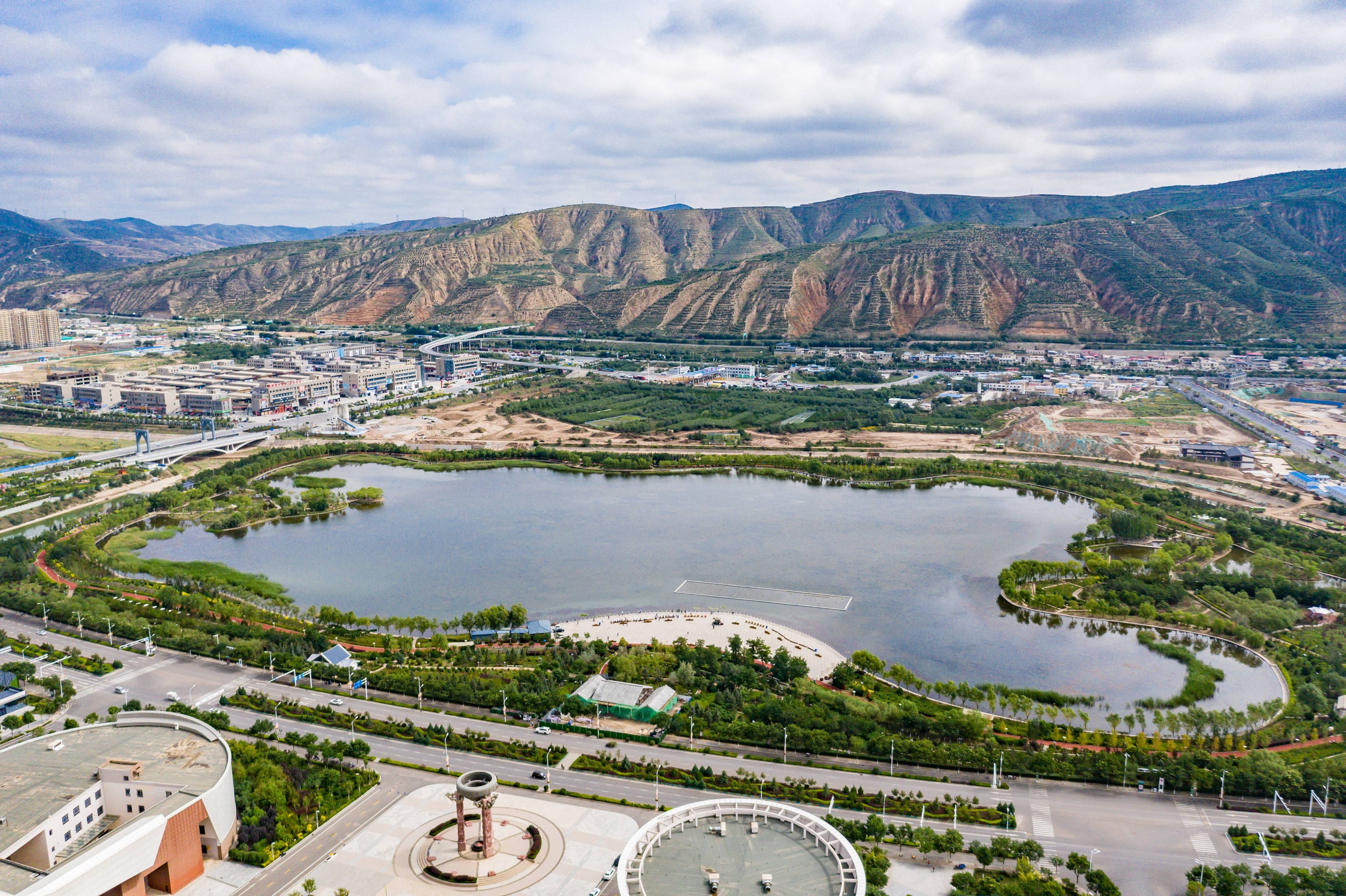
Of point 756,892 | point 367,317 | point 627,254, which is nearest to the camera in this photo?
point 756,892

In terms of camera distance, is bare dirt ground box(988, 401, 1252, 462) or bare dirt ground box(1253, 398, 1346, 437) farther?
bare dirt ground box(1253, 398, 1346, 437)

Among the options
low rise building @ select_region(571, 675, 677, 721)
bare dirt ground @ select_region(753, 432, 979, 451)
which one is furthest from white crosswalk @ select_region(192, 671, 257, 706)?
bare dirt ground @ select_region(753, 432, 979, 451)

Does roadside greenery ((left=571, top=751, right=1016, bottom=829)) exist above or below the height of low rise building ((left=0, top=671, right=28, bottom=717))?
below

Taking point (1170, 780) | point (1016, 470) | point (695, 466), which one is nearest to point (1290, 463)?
point (1016, 470)

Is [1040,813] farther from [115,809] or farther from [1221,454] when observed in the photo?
[1221,454]

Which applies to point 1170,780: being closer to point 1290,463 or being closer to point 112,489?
point 1290,463

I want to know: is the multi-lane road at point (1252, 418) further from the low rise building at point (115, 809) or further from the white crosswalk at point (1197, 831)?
the low rise building at point (115, 809)

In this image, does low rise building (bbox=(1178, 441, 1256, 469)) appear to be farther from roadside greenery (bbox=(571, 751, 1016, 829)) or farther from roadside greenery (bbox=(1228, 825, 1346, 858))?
roadside greenery (bbox=(571, 751, 1016, 829))
